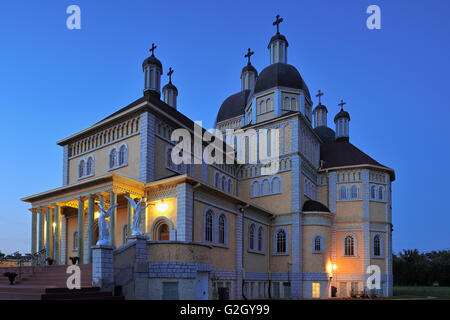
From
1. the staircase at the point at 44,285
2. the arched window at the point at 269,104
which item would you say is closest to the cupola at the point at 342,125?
the arched window at the point at 269,104

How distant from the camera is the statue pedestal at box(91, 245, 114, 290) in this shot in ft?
56.1

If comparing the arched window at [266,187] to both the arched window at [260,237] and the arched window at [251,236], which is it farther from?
the arched window at [251,236]

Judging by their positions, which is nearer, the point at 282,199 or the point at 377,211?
the point at 282,199

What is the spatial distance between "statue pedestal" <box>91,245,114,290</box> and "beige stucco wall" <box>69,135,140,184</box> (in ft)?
32.5

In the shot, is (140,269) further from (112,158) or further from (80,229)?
(112,158)

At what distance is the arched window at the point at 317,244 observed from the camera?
36.4 m

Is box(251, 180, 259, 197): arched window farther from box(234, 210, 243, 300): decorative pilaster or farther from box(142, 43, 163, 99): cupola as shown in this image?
box(142, 43, 163, 99): cupola

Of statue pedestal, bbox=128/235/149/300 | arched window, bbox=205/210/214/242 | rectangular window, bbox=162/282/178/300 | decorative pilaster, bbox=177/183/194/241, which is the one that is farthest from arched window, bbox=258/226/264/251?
statue pedestal, bbox=128/235/149/300

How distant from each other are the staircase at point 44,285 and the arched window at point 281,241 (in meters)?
20.5

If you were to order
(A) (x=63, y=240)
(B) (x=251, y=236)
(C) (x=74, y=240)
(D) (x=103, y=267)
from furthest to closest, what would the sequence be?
(B) (x=251, y=236) → (A) (x=63, y=240) → (C) (x=74, y=240) → (D) (x=103, y=267)

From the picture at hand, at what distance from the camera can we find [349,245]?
40438 millimetres

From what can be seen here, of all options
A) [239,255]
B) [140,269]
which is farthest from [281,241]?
[140,269]

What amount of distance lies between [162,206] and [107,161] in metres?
6.73
